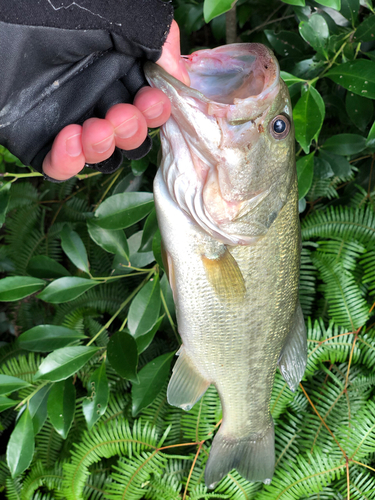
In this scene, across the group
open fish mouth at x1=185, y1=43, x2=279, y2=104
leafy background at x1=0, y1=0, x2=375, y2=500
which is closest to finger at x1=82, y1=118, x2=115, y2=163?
open fish mouth at x1=185, y1=43, x2=279, y2=104

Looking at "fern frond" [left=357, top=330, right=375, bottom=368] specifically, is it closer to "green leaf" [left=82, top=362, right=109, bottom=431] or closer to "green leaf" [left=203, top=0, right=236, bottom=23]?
"green leaf" [left=82, top=362, right=109, bottom=431]

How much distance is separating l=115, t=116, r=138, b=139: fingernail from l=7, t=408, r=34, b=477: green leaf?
1.29m

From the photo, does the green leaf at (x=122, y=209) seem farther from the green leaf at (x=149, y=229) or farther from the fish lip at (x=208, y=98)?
the fish lip at (x=208, y=98)

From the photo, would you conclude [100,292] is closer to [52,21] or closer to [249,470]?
[249,470]

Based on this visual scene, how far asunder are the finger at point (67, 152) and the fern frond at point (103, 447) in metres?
1.83

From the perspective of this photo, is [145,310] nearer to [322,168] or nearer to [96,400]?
[96,400]

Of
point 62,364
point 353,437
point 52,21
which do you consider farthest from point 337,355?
point 52,21

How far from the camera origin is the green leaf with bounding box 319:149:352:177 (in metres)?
1.89

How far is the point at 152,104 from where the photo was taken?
84 centimetres

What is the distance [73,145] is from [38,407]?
132 cm

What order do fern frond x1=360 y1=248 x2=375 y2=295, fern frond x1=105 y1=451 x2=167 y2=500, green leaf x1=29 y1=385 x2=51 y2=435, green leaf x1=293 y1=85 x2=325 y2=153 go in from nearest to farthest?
green leaf x1=293 y1=85 x2=325 y2=153
green leaf x1=29 y1=385 x2=51 y2=435
fern frond x1=360 y1=248 x2=375 y2=295
fern frond x1=105 y1=451 x2=167 y2=500

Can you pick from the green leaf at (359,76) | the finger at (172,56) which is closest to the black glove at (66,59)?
the finger at (172,56)

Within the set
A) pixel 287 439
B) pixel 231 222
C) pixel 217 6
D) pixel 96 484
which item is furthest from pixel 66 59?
pixel 96 484

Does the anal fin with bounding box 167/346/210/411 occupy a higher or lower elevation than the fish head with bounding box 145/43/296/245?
lower
